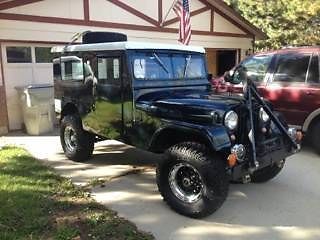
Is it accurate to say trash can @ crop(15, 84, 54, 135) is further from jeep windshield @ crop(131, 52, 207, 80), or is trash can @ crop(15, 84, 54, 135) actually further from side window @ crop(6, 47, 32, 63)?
jeep windshield @ crop(131, 52, 207, 80)

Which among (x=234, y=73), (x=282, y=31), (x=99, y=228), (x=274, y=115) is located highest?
(x=282, y=31)

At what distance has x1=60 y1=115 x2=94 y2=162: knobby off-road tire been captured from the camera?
6668 mm

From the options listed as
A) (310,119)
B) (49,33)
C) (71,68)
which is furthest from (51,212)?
(49,33)

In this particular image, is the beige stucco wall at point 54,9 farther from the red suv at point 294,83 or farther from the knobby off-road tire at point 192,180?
the knobby off-road tire at point 192,180

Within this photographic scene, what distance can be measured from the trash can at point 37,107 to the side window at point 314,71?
19.3 ft

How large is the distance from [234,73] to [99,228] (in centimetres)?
448

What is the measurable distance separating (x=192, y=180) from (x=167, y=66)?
6.08 feet

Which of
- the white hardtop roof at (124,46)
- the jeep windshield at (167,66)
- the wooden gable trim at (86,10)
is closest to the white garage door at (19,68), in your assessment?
the wooden gable trim at (86,10)

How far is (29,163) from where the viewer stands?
6.72 meters

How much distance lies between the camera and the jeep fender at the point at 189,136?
168 inches

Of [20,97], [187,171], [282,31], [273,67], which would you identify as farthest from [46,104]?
[282,31]

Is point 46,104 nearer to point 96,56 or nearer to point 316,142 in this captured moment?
Answer: point 96,56

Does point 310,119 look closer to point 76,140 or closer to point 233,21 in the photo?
point 76,140

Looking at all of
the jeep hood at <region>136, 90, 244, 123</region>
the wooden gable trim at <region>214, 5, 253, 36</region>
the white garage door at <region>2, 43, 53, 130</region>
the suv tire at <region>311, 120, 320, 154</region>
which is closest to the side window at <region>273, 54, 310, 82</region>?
the suv tire at <region>311, 120, 320, 154</region>
